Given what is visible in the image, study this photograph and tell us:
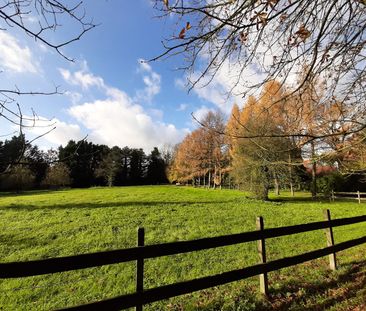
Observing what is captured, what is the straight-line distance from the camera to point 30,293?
6.73m

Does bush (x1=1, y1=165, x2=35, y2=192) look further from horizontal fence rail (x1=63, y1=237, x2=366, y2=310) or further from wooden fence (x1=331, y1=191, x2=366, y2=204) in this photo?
wooden fence (x1=331, y1=191, x2=366, y2=204)

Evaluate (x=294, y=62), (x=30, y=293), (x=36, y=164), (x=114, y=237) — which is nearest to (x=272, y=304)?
(x=294, y=62)

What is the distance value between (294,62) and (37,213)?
60.6 ft

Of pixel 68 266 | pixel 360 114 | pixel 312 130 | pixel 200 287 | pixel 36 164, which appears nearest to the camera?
pixel 36 164

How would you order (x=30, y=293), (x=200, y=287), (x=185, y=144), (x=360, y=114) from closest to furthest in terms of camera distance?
(x=200, y=287), (x=360, y=114), (x=30, y=293), (x=185, y=144)

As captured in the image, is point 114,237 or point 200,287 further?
point 114,237

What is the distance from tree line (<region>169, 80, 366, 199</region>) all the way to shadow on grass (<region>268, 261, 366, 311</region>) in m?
2.25

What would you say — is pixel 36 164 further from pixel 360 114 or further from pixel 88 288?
pixel 88 288

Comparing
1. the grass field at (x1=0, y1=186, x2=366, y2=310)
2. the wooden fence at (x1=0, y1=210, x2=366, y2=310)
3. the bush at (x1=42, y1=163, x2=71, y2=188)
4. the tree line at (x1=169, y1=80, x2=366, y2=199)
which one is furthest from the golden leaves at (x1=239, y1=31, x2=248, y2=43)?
the bush at (x1=42, y1=163, x2=71, y2=188)

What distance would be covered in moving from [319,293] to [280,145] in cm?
757

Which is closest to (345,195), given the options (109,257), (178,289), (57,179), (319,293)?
(319,293)

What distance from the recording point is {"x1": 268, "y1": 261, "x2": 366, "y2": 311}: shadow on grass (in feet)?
15.8

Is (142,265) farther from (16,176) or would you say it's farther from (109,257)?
(16,176)

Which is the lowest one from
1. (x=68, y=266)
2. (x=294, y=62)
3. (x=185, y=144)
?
(x=68, y=266)
